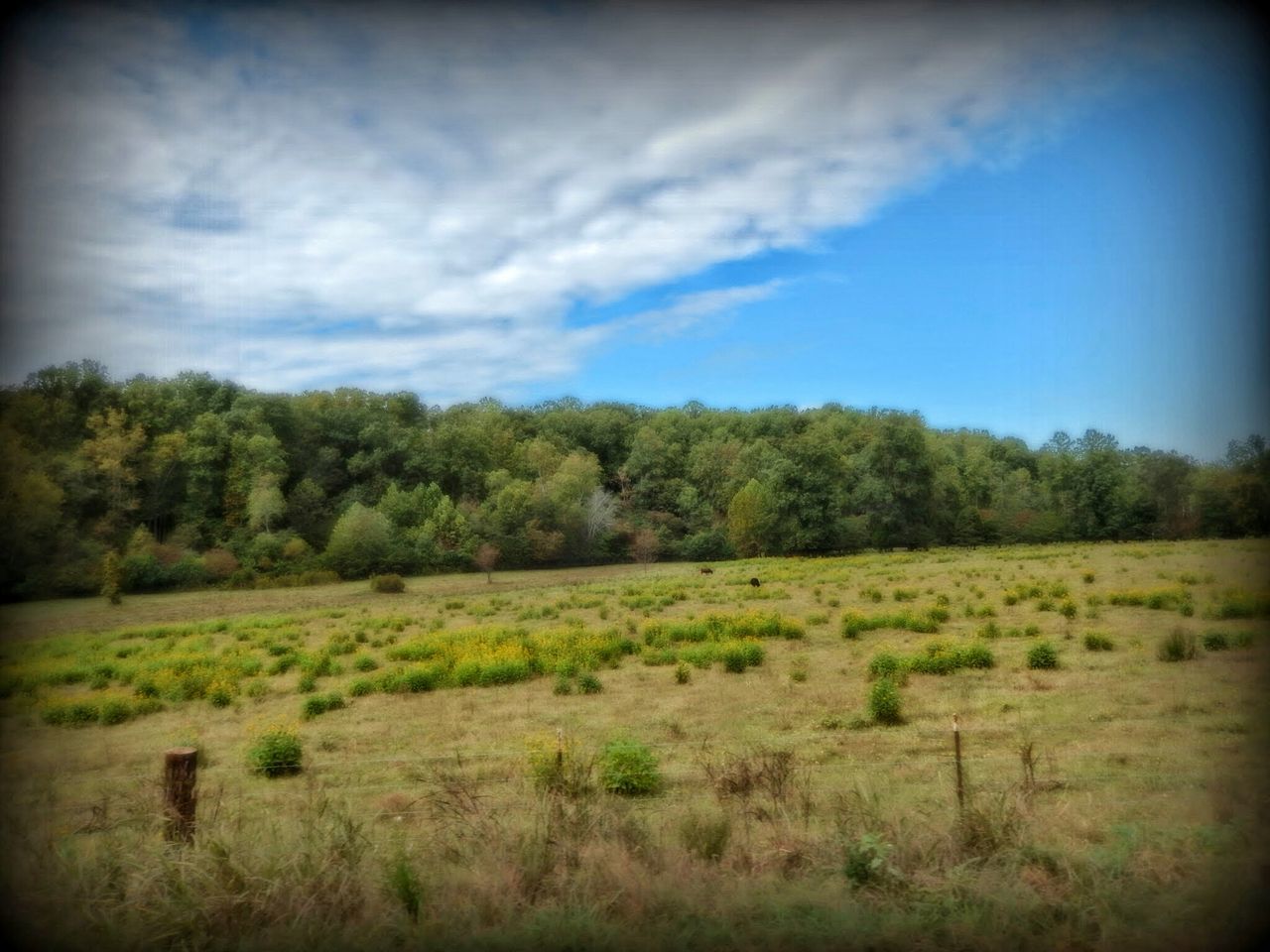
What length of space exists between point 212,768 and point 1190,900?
8797mm

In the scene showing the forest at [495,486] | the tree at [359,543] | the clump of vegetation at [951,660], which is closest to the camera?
the forest at [495,486]

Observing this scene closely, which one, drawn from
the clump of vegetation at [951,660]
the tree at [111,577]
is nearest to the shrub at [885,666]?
the clump of vegetation at [951,660]

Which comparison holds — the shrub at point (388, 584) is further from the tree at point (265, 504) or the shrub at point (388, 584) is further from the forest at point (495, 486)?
the tree at point (265, 504)

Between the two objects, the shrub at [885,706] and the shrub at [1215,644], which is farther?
the shrub at [1215,644]

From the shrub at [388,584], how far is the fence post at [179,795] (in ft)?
51.6

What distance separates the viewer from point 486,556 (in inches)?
855

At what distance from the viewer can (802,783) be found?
233 inches

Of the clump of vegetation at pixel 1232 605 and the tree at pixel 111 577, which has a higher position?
the tree at pixel 111 577

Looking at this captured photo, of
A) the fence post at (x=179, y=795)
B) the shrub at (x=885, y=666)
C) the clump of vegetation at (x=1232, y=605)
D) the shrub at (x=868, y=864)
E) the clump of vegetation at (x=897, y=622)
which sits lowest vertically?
the clump of vegetation at (x=897, y=622)

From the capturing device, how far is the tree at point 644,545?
1095 inches

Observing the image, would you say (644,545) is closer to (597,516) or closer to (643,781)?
(597,516)

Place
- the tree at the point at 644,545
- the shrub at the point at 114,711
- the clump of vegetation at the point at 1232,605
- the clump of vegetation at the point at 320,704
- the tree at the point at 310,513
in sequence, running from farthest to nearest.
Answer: the tree at the point at 644,545
the tree at the point at 310,513
the clump of vegetation at the point at 1232,605
the clump of vegetation at the point at 320,704
the shrub at the point at 114,711

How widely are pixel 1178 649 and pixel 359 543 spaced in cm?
1670

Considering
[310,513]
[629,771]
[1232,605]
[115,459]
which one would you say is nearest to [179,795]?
[629,771]
